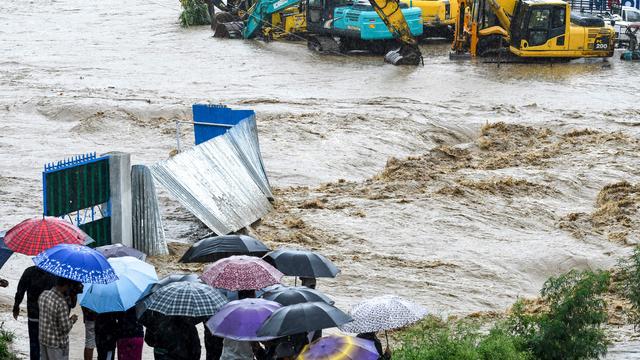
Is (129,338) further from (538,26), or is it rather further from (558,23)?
(558,23)

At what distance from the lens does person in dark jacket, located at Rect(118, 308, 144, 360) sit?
1002 cm

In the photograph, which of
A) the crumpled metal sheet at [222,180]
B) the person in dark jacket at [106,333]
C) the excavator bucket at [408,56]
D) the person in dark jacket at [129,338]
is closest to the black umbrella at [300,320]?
the person in dark jacket at [129,338]

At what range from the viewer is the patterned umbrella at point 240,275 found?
32.0 ft

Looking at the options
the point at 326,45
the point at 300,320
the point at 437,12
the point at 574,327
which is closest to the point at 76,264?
the point at 300,320

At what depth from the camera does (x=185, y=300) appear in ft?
29.9

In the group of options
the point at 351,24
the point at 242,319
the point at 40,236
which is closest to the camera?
the point at 242,319

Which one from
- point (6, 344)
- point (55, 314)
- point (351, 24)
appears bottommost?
point (351, 24)

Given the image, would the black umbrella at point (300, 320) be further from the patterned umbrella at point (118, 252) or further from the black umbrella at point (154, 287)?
the patterned umbrella at point (118, 252)

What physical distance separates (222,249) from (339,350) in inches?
128

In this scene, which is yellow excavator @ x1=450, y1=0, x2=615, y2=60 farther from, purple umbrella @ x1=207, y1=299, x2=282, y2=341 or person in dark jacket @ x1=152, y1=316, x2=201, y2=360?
person in dark jacket @ x1=152, y1=316, x2=201, y2=360

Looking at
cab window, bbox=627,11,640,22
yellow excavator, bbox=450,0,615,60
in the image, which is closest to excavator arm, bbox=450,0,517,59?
yellow excavator, bbox=450,0,615,60

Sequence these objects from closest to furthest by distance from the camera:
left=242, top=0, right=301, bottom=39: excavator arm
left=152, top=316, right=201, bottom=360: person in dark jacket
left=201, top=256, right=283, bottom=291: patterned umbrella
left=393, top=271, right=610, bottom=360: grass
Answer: left=152, top=316, right=201, bottom=360: person in dark jacket → left=201, top=256, right=283, bottom=291: patterned umbrella → left=393, top=271, right=610, bottom=360: grass → left=242, top=0, right=301, bottom=39: excavator arm

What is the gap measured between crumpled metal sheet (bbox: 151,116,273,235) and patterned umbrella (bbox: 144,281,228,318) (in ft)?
20.5

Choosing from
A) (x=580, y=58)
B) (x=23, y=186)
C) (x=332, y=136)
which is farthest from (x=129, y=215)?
(x=580, y=58)
